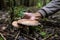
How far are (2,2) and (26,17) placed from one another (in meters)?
1.55

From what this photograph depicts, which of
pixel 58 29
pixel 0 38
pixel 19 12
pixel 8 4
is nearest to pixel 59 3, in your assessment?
pixel 58 29

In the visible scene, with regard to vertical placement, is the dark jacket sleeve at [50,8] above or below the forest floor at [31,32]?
above

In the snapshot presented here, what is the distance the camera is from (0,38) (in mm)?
1860

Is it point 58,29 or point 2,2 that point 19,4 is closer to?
point 2,2

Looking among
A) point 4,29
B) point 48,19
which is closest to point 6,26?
point 4,29

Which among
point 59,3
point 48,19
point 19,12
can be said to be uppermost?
point 59,3

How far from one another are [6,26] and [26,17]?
429mm

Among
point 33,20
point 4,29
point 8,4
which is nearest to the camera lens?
point 33,20

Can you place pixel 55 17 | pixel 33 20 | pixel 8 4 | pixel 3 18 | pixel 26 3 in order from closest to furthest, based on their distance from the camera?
pixel 33 20 → pixel 3 18 → pixel 55 17 → pixel 8 4 → pixel 26 3

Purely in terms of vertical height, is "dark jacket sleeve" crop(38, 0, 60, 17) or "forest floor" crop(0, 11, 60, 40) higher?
"dark jacket sleeve" crop(38, 0, 60, 17)

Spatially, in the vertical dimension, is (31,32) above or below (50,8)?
below

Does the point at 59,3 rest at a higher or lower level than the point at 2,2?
higher

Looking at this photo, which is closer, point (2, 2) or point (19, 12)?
point (19, 12)

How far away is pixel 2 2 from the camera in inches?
134
